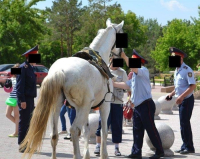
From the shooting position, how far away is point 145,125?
30.5ft

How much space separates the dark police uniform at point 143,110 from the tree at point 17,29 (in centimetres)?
3811

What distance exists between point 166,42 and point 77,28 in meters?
13.6

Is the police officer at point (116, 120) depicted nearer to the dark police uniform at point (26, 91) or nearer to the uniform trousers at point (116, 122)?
Result: the uniform trousers at point (116, 122)

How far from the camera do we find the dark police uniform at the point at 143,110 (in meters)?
9.27

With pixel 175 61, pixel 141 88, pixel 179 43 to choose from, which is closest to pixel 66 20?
pixel 179 43

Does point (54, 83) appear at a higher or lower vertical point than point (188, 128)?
higher

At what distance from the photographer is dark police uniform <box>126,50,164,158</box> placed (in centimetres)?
927

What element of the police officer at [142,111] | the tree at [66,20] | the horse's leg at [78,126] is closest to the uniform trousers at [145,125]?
the police officer at [142,111]

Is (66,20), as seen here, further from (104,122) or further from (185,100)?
(104,122)

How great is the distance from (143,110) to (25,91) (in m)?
2.31

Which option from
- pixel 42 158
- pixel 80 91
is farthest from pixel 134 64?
pixel 42 158

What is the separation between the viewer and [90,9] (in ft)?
215

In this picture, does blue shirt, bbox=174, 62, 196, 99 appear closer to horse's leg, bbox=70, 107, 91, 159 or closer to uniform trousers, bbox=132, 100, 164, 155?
uniform trousers, bbox=132, 100, 164, 155

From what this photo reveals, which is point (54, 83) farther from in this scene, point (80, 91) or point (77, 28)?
point (77, 28)
